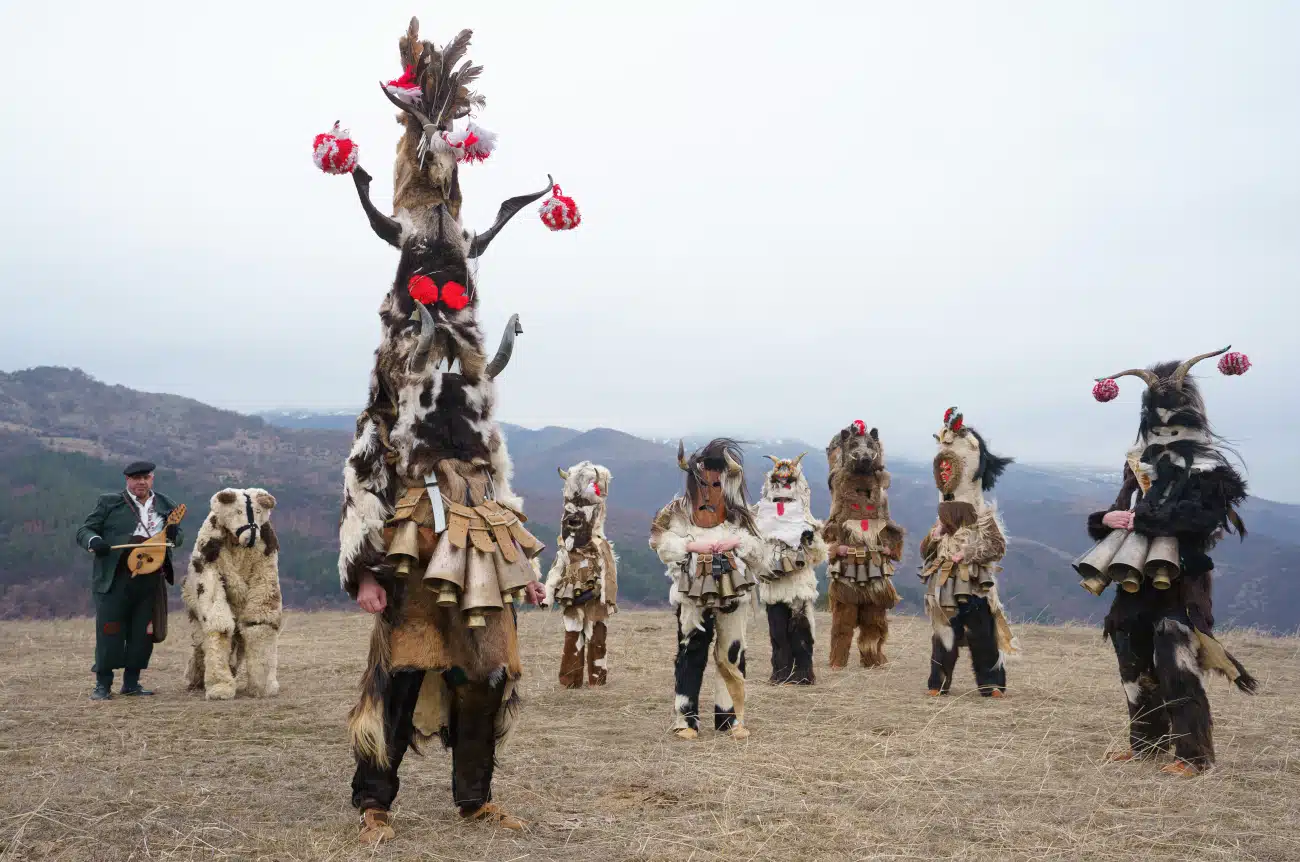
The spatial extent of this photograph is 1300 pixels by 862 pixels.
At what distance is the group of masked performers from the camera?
195 inches

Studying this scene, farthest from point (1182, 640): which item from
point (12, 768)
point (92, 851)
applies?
point (12, 768)

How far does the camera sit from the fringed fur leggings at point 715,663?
7684mm

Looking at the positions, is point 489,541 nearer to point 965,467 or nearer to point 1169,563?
point 1169,563

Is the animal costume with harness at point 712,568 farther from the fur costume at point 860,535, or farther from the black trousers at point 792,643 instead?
the fur costume at point 860,535

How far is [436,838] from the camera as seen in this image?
5000 mm

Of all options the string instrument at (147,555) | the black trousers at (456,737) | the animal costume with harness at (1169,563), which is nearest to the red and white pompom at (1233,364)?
the animal costume with harness at (1169,563)

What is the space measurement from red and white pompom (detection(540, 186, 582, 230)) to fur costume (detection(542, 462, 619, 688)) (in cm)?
539

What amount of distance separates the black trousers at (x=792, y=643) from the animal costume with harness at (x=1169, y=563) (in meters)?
3.98

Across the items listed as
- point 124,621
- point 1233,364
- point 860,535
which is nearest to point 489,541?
point 1233,364

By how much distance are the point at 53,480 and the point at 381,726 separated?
2873 cm

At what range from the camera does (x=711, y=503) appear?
25.5ft

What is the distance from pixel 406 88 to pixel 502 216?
2.72ft

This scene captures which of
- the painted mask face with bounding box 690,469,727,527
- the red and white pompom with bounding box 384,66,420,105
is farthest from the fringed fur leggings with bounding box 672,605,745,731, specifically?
the red and white pompom with bounding box 384,66,420,105

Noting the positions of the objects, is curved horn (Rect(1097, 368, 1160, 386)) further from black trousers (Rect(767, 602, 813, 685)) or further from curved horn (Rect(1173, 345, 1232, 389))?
black trousers (Rect(767, 602, 813, 685))
